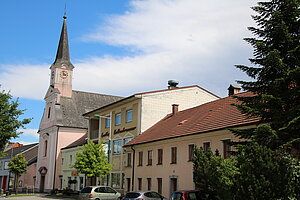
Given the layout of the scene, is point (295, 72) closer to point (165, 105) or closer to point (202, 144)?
point (202, 144)

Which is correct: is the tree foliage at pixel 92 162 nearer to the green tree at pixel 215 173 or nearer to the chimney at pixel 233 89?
the chimney at pixel 233 89

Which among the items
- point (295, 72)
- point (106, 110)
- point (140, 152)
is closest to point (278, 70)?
point (295, 72)

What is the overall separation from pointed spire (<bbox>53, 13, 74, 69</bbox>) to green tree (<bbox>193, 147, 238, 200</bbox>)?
46515mm

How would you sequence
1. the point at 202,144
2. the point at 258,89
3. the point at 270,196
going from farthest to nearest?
the point at 202,144 → the point at 258,89 → the point at 270,196

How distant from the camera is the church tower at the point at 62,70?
63219mm

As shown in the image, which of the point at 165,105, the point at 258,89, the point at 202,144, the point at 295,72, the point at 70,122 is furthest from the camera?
the point at 70,122

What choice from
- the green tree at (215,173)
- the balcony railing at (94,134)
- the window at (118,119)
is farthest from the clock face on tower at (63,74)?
the green tree at (215,173)

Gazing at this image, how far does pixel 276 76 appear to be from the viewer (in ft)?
52.0

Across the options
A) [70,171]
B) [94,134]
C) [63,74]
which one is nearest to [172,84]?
[94,134]

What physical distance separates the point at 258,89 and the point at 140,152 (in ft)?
68.7

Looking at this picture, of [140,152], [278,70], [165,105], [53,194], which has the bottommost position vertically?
[53,194]

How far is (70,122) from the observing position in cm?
6031

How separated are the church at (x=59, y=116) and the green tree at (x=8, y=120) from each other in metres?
25.2

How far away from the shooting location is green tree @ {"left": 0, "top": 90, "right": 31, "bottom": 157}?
32469 millimetres
